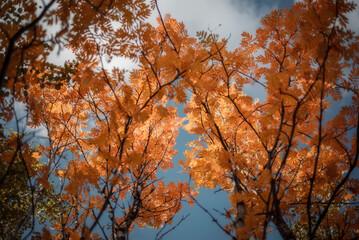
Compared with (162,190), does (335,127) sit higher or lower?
lower

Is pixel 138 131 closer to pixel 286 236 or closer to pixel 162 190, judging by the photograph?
pixel 162 190

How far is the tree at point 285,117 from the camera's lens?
62.8 inches

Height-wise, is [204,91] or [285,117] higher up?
[204,91]

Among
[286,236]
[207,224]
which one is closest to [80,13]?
[286,236]

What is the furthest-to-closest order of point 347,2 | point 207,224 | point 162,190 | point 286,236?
point 207,224
point 162,190
point 286,236
point 347,2

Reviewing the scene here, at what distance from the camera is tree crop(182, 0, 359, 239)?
1595 mm

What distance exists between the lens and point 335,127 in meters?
1.91

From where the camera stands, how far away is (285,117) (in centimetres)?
194

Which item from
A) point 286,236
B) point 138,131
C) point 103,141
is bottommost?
point 286,236

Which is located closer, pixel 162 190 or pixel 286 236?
pixel 286 236

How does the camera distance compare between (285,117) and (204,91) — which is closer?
(285,117)

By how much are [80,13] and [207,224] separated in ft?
233

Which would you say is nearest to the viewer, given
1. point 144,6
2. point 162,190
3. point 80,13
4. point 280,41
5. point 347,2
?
point 347,2

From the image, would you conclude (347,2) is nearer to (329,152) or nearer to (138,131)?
(329,152)
